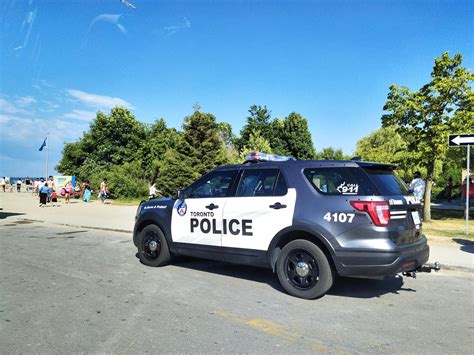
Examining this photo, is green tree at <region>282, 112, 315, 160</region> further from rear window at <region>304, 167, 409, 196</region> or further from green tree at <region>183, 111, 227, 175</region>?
rear window at <region>304, 167, 409, 196</region>

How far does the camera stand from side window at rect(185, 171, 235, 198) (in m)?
6.18

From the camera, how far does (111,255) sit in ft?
27.1

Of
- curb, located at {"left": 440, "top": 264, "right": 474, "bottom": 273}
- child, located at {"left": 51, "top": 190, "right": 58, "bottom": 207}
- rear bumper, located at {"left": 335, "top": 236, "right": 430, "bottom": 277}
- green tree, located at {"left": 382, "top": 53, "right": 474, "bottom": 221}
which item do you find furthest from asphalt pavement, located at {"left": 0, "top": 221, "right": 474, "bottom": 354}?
child, located at {"left": 51, "top": 190, "right": 58, "bottom": 207}

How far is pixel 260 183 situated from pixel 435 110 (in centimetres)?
1032

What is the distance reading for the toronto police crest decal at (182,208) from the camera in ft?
21.5

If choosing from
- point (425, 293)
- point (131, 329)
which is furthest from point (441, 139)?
point (131, 329)

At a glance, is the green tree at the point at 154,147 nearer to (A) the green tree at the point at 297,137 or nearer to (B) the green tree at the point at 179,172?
(B) the green tree at the point at 179,172

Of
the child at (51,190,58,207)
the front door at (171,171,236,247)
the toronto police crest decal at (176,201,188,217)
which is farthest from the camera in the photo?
the child at (51,190,58,207)

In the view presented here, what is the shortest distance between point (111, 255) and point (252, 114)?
6544 cm

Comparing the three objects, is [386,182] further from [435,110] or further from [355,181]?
[435,110]

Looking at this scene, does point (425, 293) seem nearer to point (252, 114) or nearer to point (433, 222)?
point (433, 222)

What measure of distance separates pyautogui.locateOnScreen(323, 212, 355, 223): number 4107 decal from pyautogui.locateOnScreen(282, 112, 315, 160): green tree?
56351mm

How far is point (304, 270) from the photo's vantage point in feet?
17.0

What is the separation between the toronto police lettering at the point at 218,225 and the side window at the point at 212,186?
34 centimetres
